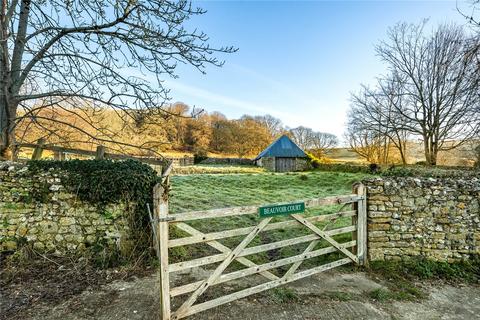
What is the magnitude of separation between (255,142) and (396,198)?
119ft

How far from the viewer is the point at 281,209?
3.94m

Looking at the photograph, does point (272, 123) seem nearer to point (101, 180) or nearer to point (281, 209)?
point (101, 180)

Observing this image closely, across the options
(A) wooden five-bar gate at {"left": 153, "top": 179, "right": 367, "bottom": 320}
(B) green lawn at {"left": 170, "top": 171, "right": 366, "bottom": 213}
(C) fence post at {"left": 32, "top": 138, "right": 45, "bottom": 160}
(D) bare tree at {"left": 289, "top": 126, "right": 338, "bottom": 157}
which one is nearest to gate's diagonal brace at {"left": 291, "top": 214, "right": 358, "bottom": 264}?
(A) wooden five-bar gate at {"left": 153, "top": 179, "right": 367, "bottom": 320}

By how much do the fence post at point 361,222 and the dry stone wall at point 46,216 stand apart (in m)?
4.75

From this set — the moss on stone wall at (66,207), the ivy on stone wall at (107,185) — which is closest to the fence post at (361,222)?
the ivy on stone wall at (107,185)

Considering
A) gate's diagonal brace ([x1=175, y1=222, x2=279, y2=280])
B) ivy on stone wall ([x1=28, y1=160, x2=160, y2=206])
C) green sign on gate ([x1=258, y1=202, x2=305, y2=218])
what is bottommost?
gate's diagonal brace ([x1=175, y1=222, x2=279, y2=280])

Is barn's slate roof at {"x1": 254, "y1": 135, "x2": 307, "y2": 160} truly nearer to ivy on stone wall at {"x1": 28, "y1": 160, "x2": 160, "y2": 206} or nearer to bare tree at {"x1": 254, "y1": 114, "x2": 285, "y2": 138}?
bare tree at {"x1": 254, "y1": 114, "x2": 285, "y2": 138}

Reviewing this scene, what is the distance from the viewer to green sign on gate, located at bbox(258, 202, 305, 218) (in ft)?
12.4

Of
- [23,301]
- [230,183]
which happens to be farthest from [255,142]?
[23,301]

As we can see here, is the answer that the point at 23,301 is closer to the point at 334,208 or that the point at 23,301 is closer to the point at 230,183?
the point at 334,208

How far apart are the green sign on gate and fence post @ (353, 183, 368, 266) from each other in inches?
63.6

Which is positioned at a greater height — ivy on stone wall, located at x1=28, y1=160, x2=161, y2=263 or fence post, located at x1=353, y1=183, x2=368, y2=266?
ivy on stone wall, located at x1=28, y1=160, x2=161, y2=263

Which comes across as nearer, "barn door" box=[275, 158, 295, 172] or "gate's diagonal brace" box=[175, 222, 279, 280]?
"gate's diagonal brace" box=[175, 222, 279, 280]

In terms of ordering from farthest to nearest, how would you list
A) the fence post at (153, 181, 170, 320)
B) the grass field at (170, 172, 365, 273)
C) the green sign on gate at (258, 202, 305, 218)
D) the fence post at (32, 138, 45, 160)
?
the fence post at (32, 138, 45, 160) → the grass field at (170, 172, 365, 273) → the green sign on gate at (258, 202, 305, 218) → the fence post at (153, 181, 170, 320)
